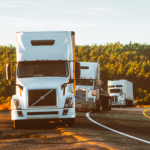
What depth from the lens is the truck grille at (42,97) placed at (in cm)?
1433

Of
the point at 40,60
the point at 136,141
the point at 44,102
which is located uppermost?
the point at 40,60

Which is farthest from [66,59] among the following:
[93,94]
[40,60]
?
[93,94]

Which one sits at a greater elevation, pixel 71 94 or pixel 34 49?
pixel 34 49

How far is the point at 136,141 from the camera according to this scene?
1085 centimetres

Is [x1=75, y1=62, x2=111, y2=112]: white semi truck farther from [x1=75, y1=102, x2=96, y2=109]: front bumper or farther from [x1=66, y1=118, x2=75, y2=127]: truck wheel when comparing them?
[x1=66, y1=118, x2=75, y2=127]: truck wheel

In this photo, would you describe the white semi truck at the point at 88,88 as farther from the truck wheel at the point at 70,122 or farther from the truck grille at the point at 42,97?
the truck grille at the point at 42,97

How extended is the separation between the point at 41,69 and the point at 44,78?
0.47 meters

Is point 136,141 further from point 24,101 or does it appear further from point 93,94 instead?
point 93,94

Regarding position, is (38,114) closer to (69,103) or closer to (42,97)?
(42,97)

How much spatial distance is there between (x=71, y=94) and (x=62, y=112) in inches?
34.5

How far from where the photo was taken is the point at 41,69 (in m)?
15.2

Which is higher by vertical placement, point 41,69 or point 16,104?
point 41,69

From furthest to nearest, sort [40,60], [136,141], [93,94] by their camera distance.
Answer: [93,94]
[40,60]
[136,141]

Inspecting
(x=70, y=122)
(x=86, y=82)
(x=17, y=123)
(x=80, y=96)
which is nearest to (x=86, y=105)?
(x=80, y=96)
